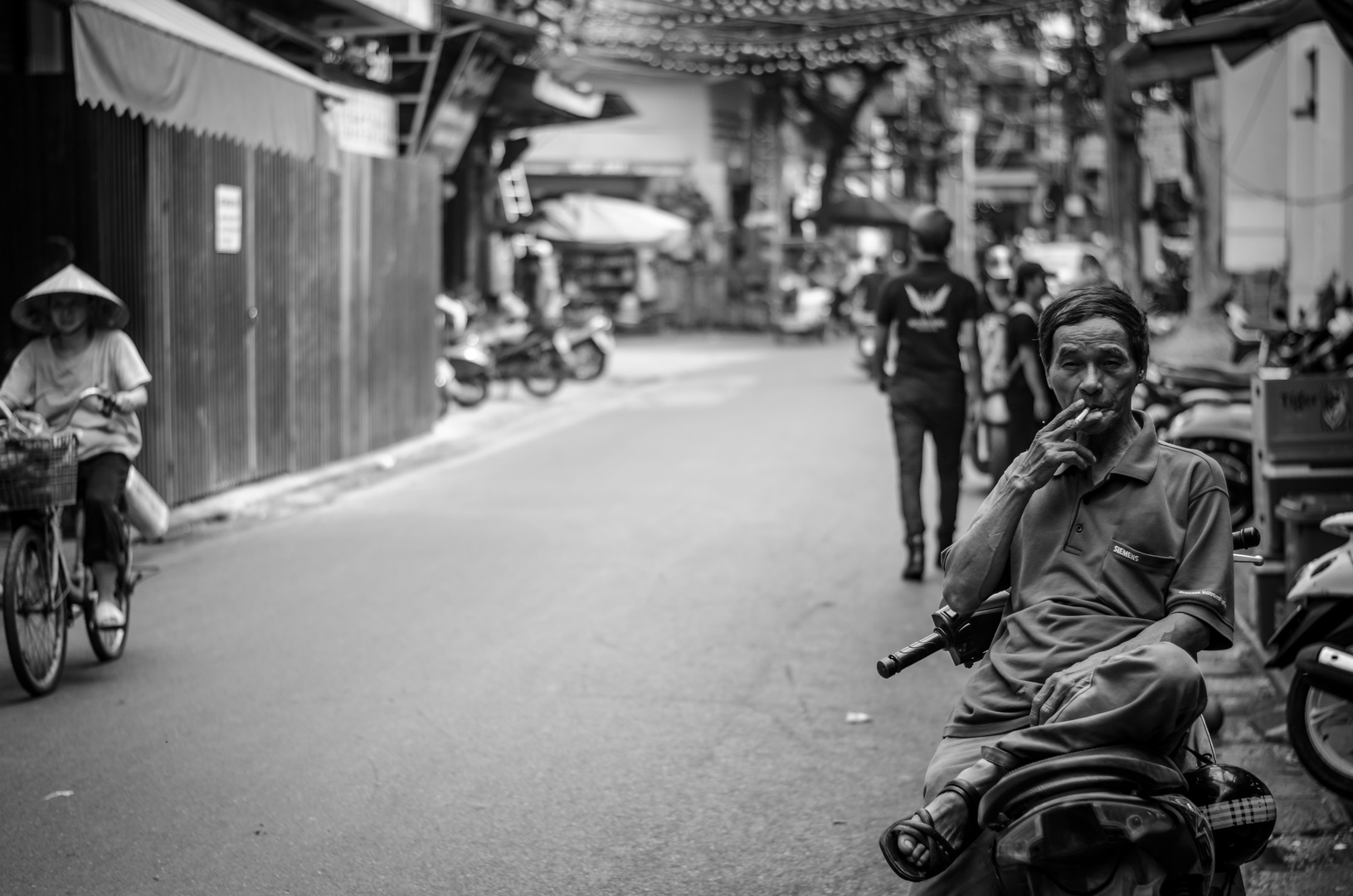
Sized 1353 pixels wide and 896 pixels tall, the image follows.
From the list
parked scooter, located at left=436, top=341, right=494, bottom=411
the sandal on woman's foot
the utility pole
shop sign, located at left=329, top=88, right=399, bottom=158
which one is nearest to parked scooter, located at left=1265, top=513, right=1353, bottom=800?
the sandal on woman's foot

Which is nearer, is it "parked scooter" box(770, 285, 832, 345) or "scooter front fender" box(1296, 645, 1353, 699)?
"scooter front fender" box(1296, 645, 1353, 699)

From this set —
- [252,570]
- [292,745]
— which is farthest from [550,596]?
[292,745]

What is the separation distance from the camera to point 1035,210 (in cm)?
7250

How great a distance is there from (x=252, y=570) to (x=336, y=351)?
5422 millimetres

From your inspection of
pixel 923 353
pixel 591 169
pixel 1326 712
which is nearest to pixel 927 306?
→ pixel 923 353

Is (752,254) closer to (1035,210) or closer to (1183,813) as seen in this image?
(1035,210)

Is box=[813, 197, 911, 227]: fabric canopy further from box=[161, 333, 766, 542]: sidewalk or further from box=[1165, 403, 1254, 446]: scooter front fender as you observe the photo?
box=[1165, 403, 1254, 446]: scooter front fender

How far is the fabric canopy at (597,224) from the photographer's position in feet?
112

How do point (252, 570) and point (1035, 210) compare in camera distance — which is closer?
point (252, 570)

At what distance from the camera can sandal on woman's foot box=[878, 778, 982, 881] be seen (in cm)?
291

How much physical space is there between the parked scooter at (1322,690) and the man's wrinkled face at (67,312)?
5.14 meters

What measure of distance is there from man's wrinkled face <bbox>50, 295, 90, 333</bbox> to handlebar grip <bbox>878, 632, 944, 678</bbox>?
16.4 ft

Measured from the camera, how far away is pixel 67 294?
7250mm

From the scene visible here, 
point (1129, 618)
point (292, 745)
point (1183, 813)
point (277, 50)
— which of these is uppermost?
point (277, 50)
